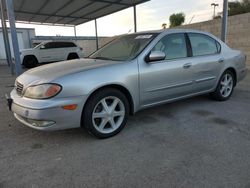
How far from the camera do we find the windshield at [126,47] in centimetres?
320

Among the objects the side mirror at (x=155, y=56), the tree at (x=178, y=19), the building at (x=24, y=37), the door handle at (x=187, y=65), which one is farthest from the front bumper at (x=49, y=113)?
the tree at (x=178, y=19)

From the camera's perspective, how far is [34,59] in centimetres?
1324

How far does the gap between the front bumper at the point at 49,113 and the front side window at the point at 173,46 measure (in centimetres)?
154

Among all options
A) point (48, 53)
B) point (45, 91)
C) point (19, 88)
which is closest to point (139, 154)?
point (45, 91)

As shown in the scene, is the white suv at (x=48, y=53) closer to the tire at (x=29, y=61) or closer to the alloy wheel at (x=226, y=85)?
the tire at (x=29, y=61)

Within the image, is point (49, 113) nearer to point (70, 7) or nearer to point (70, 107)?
point (70, 107)

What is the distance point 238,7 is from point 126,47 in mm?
20614

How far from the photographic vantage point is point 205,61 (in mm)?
3793

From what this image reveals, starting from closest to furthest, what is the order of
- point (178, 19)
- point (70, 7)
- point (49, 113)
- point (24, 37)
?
1. point (49, 113)
2. point (70, 7)
3. point (24, 37)
4. point (178, 19)

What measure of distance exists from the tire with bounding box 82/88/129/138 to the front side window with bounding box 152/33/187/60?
101cm

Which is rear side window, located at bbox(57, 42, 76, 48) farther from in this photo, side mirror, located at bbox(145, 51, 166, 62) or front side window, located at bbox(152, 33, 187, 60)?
side mirror, located at bbox(145, 51, 166, 62)

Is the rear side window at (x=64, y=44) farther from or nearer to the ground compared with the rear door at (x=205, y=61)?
farther from the ground

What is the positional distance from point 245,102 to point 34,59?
12475mm

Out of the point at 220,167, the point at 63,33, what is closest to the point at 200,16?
the point at 63,33
